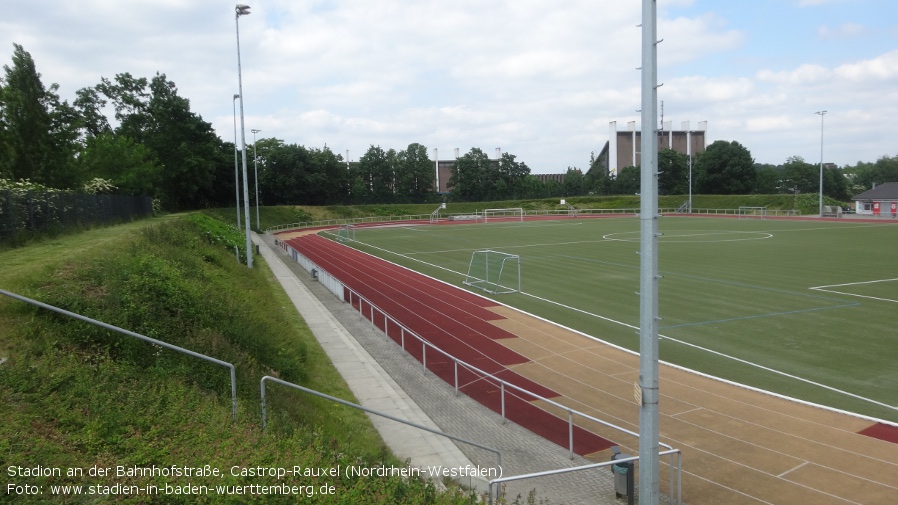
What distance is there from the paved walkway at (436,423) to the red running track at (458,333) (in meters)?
0.46

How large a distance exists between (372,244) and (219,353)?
40.1m

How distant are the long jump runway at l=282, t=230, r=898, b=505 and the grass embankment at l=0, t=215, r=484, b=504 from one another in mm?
3868

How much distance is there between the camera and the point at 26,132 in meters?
29.6

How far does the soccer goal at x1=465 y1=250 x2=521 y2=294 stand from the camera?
26.5m

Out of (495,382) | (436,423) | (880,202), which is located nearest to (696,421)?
(495,382)

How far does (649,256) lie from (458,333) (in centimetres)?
1340

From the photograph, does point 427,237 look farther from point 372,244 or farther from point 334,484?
point 334,484

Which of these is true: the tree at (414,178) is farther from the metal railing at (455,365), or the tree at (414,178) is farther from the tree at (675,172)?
the metal railing at (455,365)

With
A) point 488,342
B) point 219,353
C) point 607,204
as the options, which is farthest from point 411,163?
point 219,353

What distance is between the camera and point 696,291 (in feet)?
81.8

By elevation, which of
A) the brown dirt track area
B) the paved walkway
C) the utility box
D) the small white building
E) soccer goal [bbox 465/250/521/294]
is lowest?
the brown dirt track area

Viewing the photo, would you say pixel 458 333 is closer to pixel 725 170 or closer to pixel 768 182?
pixel 725 170

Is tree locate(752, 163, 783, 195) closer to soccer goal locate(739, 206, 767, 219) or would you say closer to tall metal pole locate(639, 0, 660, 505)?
soccer goal locate(739, 206, 767, 219)

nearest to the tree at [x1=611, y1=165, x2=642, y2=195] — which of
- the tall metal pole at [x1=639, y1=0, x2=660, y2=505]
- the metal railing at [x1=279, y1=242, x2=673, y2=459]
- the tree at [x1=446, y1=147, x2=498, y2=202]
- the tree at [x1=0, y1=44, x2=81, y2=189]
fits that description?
the tree at [x1=446, y1=147, x2=498, y2=202]
